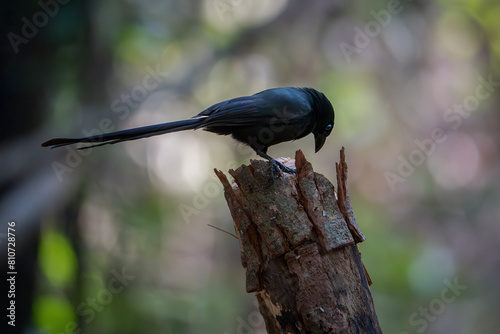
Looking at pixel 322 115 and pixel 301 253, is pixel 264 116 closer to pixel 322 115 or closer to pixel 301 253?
pixel 322 115

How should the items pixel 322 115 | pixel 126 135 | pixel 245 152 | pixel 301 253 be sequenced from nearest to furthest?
1. pixel 301 253
2. pixel 126 135
3. pixel 322 115
4. pixel 245 152

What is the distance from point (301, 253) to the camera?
2.52 m

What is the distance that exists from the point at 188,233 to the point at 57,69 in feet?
9.86

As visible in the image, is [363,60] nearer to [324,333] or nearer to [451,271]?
[451,271]

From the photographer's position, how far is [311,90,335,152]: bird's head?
385cm

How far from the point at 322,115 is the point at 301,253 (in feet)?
5.44

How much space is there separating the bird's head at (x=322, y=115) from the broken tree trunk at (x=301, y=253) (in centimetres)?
124

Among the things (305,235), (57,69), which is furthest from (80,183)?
→ (305,235)

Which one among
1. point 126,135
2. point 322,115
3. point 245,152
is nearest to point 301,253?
point 126,135

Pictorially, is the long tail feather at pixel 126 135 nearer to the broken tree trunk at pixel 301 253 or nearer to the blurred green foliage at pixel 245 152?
the broken tree trunk at pixel 301 253

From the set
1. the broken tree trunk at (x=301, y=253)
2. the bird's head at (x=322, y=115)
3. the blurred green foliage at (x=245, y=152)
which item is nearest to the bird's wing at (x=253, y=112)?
the bird's head at (x=322, y=115)

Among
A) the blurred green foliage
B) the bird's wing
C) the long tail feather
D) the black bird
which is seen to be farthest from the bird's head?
the blurred green foliage

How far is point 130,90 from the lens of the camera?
6410 millimetres

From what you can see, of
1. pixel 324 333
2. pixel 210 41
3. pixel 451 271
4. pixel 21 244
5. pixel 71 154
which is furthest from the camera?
pixel 451 271
